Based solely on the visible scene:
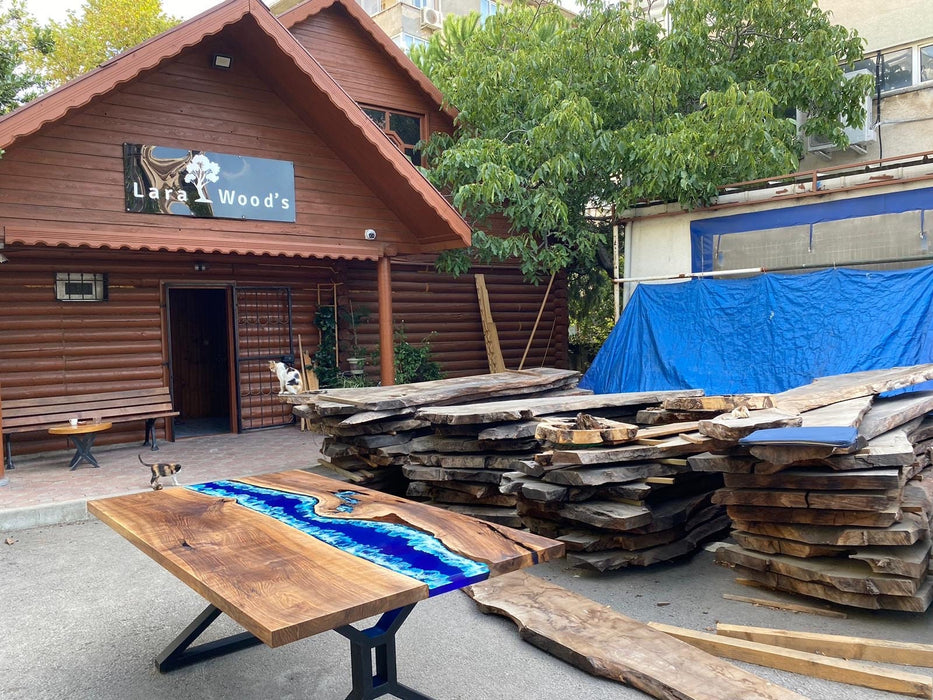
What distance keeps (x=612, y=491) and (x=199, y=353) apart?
1169cm

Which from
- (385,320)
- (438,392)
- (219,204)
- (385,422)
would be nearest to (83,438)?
(219,204)

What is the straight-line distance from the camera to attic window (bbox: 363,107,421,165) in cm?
1323

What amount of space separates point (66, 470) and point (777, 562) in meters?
8.05

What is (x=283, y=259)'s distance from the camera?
1205cm

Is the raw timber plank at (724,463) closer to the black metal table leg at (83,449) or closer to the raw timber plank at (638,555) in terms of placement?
the raw timber plank at (638,555)

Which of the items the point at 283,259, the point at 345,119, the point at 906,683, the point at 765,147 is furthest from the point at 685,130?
the point at 906,683

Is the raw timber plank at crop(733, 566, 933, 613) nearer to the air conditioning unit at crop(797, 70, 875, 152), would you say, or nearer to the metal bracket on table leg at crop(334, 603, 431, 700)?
the metal bracket on table leg at crop(334, 603, 431, 700)

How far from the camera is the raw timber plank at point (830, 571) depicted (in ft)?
13.2

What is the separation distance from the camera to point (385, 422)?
7.07 meters

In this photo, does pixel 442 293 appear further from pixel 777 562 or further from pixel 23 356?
pixel 777 562

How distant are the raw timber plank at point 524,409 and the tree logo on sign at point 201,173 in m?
4.46

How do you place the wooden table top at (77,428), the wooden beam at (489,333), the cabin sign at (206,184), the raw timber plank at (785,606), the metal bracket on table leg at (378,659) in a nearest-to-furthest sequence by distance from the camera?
the metal bracket on table leg at (378,659) → the raw timber plank at (785,606) → the cabin sign at (206,184) → the wooden table top at (77,428) → the wooden beam at (489,333)

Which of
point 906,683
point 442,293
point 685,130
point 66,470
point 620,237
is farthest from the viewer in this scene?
point 442,293

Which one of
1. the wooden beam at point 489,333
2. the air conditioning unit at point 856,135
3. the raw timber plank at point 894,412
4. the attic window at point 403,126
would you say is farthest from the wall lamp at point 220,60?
the air conditioning unit at point 856,135
